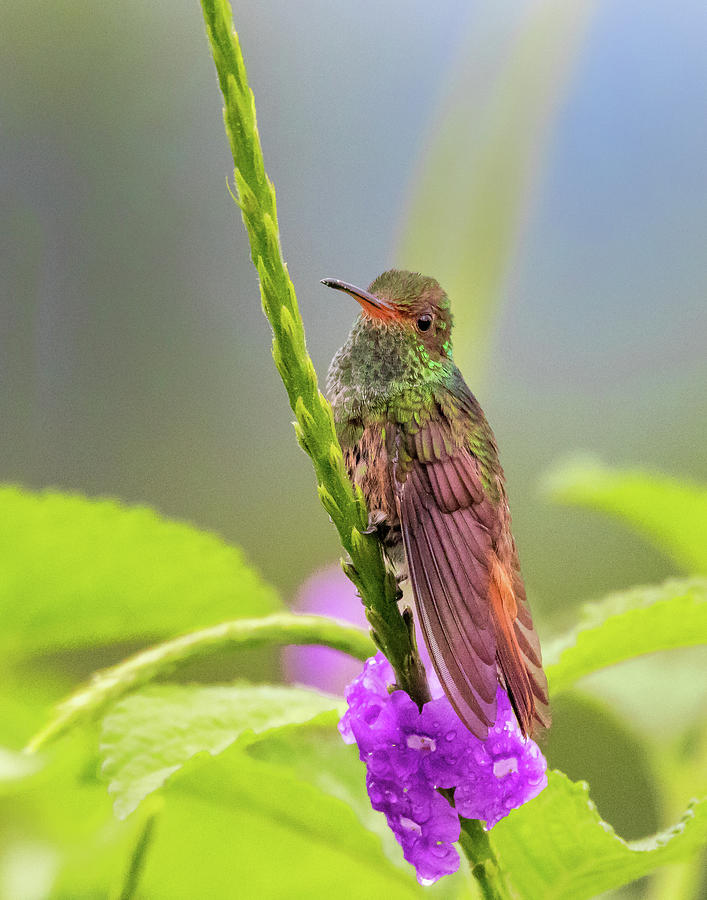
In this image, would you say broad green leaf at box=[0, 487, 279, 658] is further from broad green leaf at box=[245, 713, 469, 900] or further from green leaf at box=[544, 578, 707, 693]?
green leaf at box=[544, 578, 707, 693]

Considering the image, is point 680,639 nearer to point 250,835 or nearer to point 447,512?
point 447,512

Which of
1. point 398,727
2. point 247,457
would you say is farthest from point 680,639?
point 247,457

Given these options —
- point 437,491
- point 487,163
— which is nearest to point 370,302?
point 437,491

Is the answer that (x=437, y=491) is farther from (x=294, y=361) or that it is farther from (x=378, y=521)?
(x=294, y=361)

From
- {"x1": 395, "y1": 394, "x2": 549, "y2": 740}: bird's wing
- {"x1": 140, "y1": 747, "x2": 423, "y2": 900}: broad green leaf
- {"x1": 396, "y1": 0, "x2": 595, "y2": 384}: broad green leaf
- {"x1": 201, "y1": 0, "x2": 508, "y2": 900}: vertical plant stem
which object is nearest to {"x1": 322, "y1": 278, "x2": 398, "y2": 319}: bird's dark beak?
{"x1": 395, "y1": 394, "x2": 549, "y2": 740}: bird's wing

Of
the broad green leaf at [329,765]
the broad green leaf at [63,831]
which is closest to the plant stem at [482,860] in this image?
the broad green leaf at [63,831]

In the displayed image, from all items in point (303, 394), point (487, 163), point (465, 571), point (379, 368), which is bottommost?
point (465, 571)
